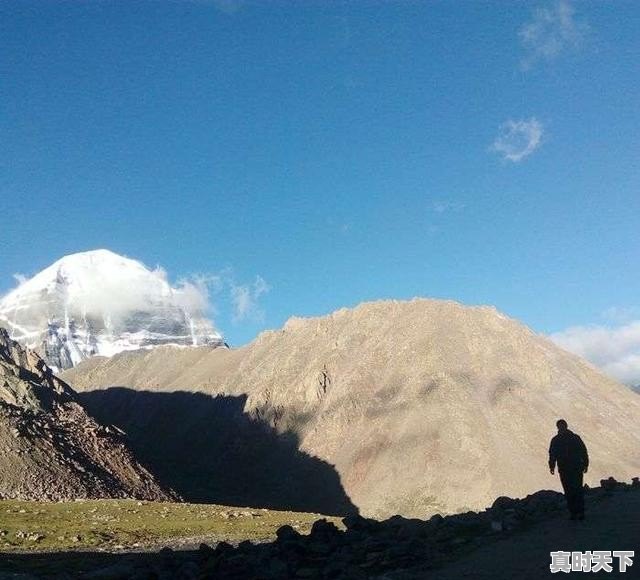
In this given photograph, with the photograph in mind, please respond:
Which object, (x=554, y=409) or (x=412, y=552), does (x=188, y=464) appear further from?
(x=412, y=552)

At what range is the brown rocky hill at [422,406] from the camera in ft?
387

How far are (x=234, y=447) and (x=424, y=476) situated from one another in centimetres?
5953

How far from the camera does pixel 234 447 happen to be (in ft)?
534

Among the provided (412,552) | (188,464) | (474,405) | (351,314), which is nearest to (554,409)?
(474,405)

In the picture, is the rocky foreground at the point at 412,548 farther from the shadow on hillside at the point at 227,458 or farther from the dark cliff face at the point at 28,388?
the shadow on hillside at the point at 227,458

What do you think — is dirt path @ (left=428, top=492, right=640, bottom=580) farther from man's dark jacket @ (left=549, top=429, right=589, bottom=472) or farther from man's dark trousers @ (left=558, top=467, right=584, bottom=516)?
man's dark jacket @ (left=549, top=429, right=589, bottom=472)

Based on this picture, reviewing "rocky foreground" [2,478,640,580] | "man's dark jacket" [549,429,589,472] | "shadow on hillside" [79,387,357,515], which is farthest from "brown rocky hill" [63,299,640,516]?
"man's dark jacket" [549,429,589,472]

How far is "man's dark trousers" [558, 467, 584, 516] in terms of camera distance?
18.2 metres

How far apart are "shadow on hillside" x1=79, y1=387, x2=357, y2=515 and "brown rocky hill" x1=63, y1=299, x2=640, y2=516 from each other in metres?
1.16

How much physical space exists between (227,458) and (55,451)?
92.7 m

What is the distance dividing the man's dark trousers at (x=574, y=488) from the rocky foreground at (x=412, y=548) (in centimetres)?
49

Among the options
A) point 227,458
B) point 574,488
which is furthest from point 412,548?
point 227,458

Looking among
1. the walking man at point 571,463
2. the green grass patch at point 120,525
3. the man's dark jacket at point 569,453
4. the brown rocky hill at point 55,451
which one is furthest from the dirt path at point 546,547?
the brown rocky hill at point 55,451

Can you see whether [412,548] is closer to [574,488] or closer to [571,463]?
[574,488]
